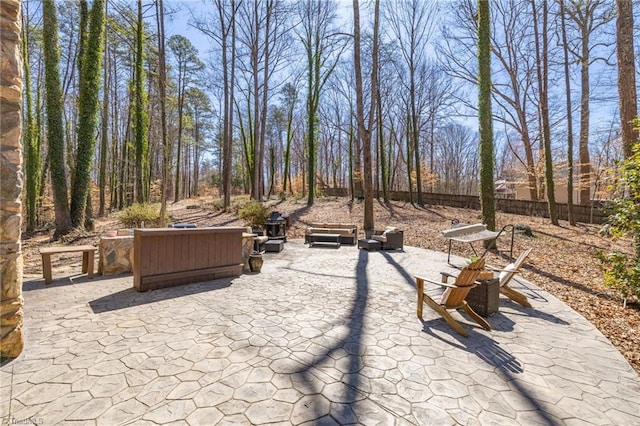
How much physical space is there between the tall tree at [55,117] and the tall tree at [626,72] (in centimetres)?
1501

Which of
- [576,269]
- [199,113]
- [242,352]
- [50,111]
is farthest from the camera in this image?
[199,113]

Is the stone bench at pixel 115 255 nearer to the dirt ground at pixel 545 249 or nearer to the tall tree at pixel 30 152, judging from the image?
the dirt ground at pixel 545 249

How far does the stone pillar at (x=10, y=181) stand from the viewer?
2559mm

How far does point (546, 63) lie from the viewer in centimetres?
1245

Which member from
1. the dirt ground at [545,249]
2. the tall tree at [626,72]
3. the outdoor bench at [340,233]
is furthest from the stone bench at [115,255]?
the tall tree at [626,72]

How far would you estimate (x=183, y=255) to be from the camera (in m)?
5.15

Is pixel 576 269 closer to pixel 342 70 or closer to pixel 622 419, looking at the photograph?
pixel 622 419

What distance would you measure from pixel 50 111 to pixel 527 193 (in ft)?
114

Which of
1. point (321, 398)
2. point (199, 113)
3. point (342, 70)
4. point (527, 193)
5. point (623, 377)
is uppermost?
point (342, 70)

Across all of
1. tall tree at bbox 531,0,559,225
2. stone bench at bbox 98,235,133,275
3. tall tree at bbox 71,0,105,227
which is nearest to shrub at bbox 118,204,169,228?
tall tree at bbox 71,0,105,227

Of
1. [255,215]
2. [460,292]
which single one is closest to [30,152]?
[255,215]

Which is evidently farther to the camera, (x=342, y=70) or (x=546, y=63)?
(x=342, y=70)

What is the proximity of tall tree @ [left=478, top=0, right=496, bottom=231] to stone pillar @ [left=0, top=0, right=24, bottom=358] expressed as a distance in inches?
388

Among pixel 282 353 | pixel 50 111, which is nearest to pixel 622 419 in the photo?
pixel 282 353
